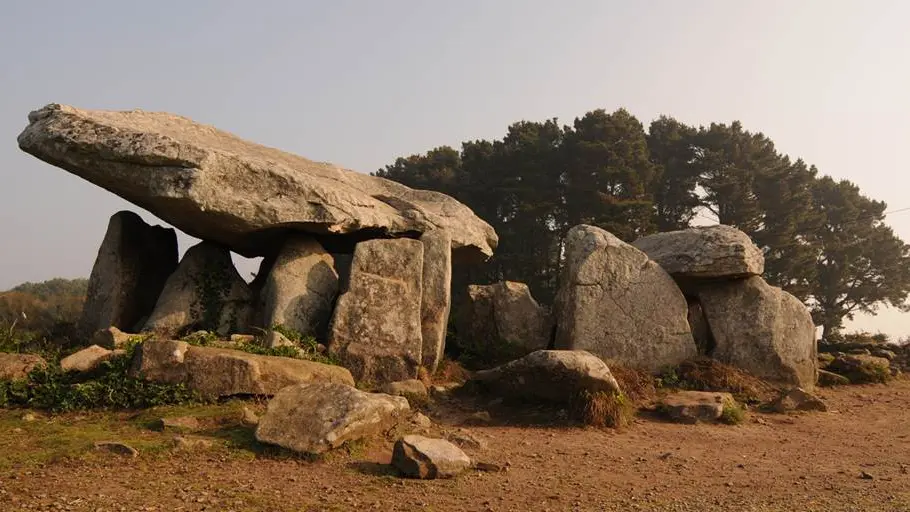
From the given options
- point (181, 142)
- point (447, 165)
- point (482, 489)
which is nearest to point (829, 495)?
point (482, 489)

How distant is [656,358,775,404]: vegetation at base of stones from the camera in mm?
12797

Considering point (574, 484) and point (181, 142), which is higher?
point (181, 142)

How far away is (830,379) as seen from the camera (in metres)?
15.1

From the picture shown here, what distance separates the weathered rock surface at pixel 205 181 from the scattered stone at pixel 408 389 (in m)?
3.41

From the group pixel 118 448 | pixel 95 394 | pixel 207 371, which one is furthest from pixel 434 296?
pixel 118 448

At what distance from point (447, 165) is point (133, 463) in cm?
3269

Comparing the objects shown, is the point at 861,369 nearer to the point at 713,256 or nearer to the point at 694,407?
the point at 713,256

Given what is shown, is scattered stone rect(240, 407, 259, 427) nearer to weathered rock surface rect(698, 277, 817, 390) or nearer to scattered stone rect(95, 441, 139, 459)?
scattered stone rect(95, 441, 139, 459)

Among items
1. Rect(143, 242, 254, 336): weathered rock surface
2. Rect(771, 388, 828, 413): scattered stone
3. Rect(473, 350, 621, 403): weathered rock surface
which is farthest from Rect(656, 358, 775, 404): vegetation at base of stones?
Rect(143, 242, 254, 336): weathered rock surface

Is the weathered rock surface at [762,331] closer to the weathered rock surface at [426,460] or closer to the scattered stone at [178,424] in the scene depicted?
the weathered rock surface at [426,460]

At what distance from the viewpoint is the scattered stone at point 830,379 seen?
1509 cm

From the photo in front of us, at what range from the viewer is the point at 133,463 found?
6.93 metres

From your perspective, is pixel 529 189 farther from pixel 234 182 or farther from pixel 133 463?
pixel 133 463

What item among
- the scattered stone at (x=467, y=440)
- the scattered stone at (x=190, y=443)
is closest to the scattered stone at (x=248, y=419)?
the scattered stone at (x=190, y=443)
